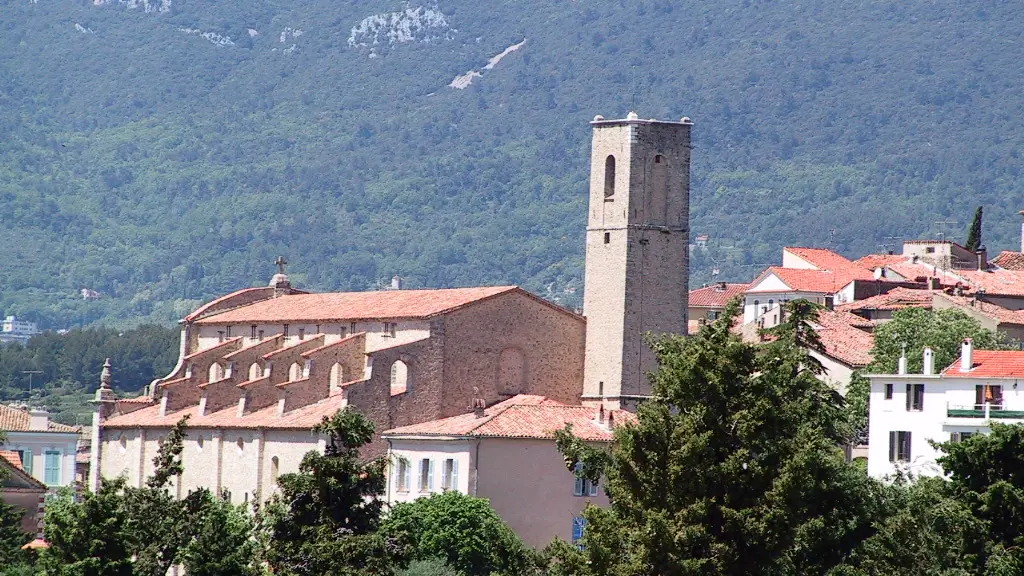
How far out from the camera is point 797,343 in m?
Result: 62.0

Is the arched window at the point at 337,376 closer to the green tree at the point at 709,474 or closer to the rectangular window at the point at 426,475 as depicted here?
the rectangular window at the point at 426,475

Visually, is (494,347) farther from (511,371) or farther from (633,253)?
(633,253)

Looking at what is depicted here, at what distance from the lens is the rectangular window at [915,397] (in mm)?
67375

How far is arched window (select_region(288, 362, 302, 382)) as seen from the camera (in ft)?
280

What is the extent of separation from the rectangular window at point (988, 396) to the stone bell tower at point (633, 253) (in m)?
17.0

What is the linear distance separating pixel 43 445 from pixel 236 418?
11225 mm

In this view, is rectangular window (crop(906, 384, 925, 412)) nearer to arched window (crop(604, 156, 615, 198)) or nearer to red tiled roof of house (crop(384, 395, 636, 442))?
red tiled roof of house (crop(384, 395, 636, 442))

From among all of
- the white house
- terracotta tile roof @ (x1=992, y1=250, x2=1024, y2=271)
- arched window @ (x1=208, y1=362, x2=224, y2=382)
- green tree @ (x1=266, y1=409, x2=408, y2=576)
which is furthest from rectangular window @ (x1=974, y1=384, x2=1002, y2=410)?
terracotta tile roof @ (x1=992, y1=250, x2=1024, y2=271)

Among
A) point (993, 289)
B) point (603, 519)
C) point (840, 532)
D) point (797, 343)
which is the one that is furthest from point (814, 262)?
point (603, 519)

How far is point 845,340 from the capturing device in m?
85.0

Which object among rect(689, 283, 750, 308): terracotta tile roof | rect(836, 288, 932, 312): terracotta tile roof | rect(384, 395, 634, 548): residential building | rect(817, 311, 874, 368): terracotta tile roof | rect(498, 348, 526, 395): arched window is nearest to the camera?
rect(384, 395, 634, 548): residential building

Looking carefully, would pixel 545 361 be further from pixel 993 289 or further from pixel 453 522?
pixel 993 289

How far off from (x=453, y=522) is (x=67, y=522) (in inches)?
625

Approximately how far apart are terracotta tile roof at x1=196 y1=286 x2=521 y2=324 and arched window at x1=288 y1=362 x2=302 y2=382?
2.07m
